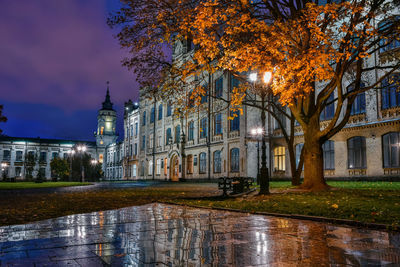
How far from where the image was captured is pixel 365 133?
24.2 metres

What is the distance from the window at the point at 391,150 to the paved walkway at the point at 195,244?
1853 centimetres

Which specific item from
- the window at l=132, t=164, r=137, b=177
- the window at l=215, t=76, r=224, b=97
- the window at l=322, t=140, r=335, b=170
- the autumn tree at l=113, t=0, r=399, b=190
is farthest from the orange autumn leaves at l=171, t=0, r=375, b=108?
the window at l=132, t=164, r=137, b=177


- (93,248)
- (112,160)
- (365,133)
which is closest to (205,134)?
(365,133)

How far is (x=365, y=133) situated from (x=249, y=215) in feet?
63.0

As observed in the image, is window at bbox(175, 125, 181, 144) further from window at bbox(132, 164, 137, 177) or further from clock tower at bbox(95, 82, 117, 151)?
clock tower at bbox(95, 82, 117, 151)

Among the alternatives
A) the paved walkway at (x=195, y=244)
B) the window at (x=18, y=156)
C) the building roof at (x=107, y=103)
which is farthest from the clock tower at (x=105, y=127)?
the paved walkway at (x=195, y=244)

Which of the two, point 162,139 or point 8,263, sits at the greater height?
point 162,139

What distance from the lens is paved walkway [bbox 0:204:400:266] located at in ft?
13.0

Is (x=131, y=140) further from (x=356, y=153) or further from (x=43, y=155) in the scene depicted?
(x=356, y=153)

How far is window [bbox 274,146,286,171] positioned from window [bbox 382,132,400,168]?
955cm

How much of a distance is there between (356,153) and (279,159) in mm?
7878

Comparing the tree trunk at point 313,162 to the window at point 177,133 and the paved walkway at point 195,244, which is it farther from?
the window at point 177,133

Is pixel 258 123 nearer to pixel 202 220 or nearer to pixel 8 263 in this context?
pixel 202 220

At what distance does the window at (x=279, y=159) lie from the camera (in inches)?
1228
